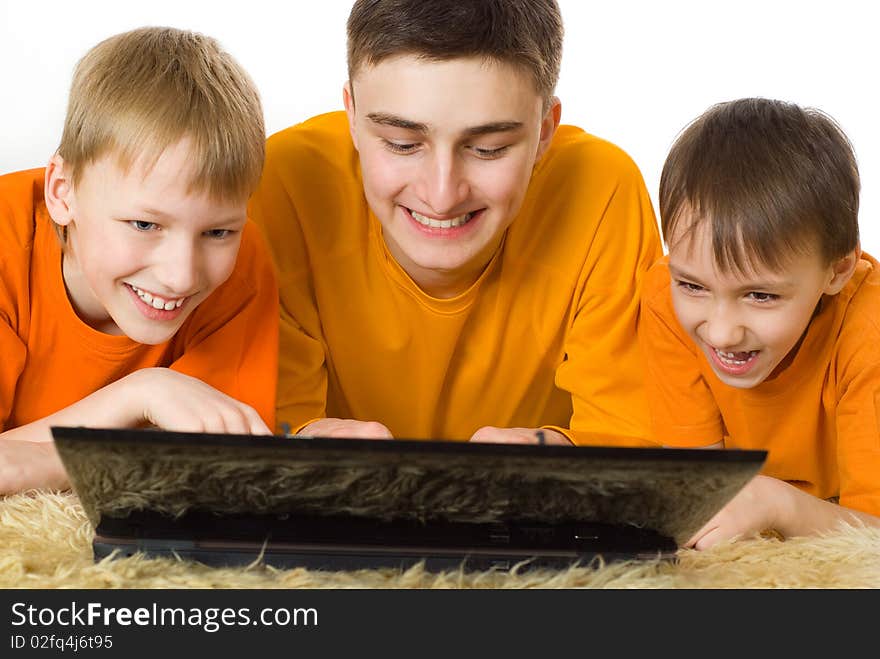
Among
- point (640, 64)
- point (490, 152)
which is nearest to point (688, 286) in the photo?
point (490, 152)

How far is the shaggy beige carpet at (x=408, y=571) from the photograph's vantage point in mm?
813

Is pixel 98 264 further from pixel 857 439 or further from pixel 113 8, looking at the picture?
pixel 113 8

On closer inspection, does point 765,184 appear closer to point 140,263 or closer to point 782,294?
point 782,294

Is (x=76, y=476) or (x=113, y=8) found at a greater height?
(x=113, y=8)

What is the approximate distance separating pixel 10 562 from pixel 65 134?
0.64 metres

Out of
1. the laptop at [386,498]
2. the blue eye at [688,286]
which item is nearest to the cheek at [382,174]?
the blue eye at [688,286]

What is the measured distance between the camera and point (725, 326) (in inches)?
51.6

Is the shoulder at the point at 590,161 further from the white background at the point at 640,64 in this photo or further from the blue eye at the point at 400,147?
the white background at the point at 640,64

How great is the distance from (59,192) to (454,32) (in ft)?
1.74

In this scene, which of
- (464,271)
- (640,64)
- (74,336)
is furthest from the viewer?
(640,64)

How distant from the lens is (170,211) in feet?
4.05

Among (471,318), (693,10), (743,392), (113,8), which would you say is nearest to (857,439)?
(743,392)

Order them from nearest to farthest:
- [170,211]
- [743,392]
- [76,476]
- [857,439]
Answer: [76,476]
[170,211]
[857,439]
[743,392]

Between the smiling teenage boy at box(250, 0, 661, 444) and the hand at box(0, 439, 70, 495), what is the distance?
0.33 meters
